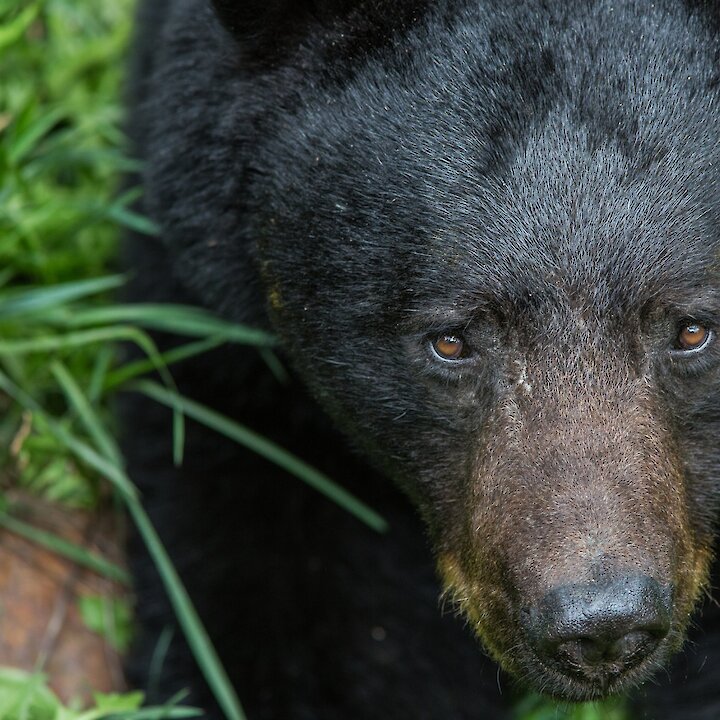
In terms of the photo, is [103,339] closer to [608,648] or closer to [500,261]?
[500,261]

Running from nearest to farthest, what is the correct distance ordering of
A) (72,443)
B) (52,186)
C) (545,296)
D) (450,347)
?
(545,296) < (450,347) < (72,443) < (52,186)

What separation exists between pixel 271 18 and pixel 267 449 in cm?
148

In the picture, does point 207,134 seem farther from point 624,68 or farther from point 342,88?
point 624,68

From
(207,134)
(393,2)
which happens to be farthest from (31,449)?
(393,2)

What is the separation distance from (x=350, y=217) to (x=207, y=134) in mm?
662

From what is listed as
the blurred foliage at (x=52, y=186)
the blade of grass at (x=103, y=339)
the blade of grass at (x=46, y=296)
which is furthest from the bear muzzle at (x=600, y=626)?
the blurred foliage at (x=52, y=186)

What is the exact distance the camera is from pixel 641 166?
132 inches

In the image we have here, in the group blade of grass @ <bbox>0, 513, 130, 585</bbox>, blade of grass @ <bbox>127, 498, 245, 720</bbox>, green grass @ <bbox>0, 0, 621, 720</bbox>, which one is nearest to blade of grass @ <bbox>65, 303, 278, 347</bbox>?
green grass @ <bbox>0, 0, 621, 720</bbox>

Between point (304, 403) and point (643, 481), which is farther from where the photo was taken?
point (304, 403)

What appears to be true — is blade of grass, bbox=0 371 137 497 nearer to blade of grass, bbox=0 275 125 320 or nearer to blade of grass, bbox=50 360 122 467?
blade of grass, bbox=50 360 122 467

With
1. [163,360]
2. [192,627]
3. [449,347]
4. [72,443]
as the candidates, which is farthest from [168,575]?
[449,347]

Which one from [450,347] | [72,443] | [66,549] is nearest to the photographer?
[450,347]

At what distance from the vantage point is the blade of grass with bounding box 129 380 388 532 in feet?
15.3

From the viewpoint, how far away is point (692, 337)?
339 cm
